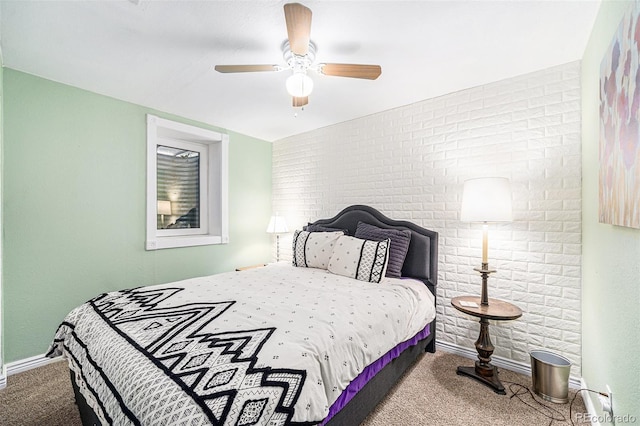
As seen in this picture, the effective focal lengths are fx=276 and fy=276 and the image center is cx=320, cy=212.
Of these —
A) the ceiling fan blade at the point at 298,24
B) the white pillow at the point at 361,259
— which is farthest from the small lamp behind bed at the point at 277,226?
the ceiling fan blade at the point at 298,24

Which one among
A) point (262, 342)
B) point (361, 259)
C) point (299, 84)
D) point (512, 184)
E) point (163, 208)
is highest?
point (299, 84)

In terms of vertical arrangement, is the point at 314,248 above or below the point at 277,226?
below

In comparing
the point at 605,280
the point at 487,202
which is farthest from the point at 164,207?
the point at 605,280

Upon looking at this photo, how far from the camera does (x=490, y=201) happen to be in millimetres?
2045

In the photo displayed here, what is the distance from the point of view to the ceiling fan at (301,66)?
1444mm

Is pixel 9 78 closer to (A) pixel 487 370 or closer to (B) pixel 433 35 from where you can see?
(B) pixel 433 35

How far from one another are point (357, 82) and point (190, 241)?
257cm

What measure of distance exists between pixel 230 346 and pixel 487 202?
196 cm

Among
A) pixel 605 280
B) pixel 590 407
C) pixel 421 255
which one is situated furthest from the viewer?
pixel 421 255

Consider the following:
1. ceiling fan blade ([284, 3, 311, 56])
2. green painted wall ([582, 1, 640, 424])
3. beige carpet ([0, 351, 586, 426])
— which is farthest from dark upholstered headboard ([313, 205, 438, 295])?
ceiling fan blade ([284, 3, 311, 56])

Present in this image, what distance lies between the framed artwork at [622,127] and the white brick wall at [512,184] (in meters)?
0.79

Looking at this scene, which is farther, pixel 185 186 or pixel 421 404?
pixel 185 186

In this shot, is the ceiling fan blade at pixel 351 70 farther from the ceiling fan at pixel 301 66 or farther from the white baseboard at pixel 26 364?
the white baseboard at pixel 26 364

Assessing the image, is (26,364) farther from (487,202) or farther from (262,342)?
(487,202)
